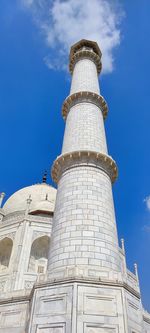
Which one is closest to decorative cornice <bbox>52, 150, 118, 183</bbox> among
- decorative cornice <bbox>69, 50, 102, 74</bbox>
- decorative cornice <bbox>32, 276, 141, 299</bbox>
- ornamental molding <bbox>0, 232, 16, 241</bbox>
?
decorative cornice <bbox>32, 276, 141, 299</bbox>

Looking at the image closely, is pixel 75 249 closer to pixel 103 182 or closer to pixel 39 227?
pixel 103 182

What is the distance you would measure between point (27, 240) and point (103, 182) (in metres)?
17.9

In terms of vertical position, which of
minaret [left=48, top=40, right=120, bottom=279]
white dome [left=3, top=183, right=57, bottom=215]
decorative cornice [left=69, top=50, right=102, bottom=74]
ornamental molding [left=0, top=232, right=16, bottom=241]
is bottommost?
minaret [left=48, top=40, right=120, bottom=279]

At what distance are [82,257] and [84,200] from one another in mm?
1939

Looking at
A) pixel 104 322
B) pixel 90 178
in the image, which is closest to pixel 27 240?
pixel 90 178

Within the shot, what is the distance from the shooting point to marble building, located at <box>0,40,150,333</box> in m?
6.60

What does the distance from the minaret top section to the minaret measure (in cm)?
483

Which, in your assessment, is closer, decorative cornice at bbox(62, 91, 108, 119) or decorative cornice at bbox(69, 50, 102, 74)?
decorative cornice at bbox(62, 91, 108, 119)

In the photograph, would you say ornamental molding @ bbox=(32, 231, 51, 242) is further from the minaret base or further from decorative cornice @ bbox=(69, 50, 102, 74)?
the minaret base

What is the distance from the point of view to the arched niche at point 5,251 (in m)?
27.5

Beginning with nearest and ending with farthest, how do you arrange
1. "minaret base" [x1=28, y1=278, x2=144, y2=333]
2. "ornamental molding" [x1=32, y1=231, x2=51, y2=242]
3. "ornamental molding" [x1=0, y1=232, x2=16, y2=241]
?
1. "minaret base" [x1=28, y1=278, x2=144, y2=333]
2. "ornamental molding" [x1=32, y1=231, x2=51, y2=242]
3. "ornamental molding" [x1=0, y1=232, x2=16, y2=241]

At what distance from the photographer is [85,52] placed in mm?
17531

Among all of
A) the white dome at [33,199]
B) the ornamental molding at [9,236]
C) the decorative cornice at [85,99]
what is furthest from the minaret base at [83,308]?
the white dome at [33,199]

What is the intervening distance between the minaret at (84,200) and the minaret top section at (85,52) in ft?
15.9
